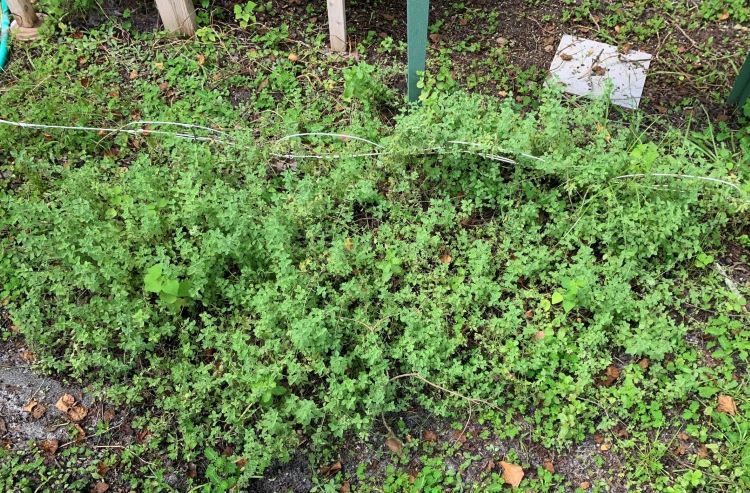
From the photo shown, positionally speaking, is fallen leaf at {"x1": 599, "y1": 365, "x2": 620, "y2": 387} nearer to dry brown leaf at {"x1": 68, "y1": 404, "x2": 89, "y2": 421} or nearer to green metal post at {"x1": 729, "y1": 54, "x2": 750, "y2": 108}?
green metal post at {"x1": 729, "y1": 54, "x2": 750, "y2": 108}

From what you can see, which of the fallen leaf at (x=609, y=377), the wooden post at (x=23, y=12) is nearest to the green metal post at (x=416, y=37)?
the fallen leaf at (x=609, y=377)

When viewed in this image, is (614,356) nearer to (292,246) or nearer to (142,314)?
(292,246)

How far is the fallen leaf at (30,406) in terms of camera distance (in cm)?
310

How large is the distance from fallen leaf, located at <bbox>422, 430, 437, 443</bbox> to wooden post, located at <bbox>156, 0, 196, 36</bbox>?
331cm

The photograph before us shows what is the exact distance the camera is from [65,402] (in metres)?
3.12

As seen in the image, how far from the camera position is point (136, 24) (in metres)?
4.63

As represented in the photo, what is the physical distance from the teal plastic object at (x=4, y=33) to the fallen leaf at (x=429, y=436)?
3886mm

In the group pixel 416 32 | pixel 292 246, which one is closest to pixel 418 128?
pixel 416 32

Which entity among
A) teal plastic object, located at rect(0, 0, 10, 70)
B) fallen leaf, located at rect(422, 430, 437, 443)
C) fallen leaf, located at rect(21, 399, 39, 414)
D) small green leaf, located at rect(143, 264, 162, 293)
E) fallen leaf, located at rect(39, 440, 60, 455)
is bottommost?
fallen leaf, located at rect(422, 430, 437, 443)

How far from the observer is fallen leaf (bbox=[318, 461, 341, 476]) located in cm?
296

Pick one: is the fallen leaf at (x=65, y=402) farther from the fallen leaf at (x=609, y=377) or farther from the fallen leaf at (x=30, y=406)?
the fallen leaf at (x=609, y=377)

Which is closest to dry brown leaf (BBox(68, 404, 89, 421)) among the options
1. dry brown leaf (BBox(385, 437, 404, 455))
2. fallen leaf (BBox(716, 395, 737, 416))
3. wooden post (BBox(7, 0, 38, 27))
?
dry brown leaf (BBox(385, 437, 404, 455))

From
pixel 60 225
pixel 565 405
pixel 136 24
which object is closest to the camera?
pixel 565 405

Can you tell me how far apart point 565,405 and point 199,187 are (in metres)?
2.28
